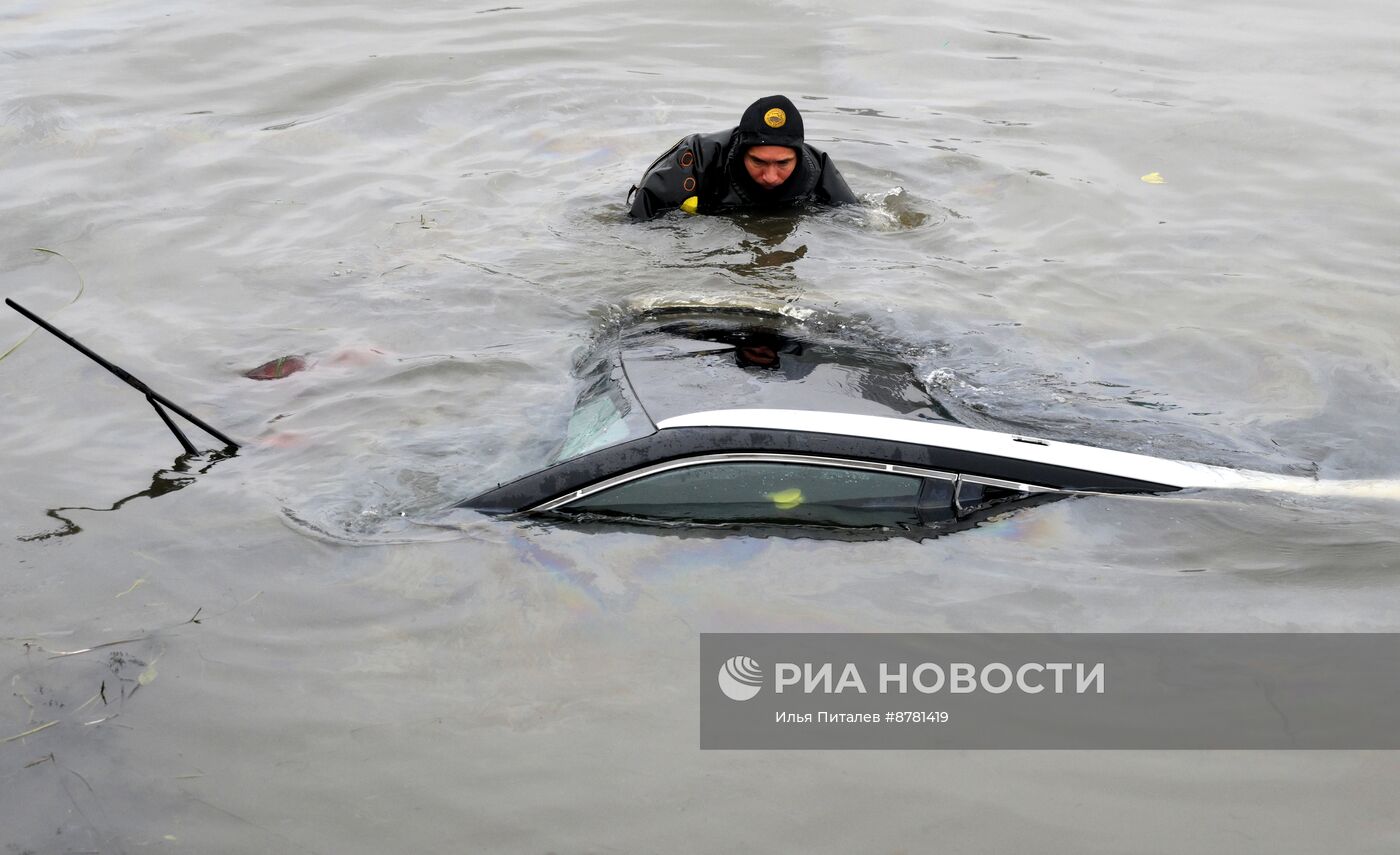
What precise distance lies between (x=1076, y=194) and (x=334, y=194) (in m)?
6.16

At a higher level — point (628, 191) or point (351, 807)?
point (628, 191)

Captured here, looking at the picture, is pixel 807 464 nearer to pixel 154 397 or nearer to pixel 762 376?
pixel 762 376

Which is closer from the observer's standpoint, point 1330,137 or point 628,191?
point 628,191

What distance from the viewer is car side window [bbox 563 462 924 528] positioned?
15.3 ft

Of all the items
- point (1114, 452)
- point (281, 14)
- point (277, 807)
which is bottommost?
point (277, 807)

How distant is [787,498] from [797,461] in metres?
0.23

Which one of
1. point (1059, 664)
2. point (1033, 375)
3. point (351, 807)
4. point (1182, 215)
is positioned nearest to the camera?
point (351, 807)

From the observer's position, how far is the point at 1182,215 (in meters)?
9.61

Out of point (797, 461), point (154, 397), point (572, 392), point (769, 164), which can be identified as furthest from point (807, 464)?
point (769, 164)

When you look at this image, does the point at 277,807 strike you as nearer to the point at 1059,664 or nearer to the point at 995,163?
the point at 1059,664

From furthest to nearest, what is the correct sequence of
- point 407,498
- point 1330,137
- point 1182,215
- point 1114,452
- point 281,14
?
point 281,14 → point 1330,137 → point 1182,215 → point 407,498 → point 1114,452

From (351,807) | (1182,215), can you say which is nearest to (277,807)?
(351,807)

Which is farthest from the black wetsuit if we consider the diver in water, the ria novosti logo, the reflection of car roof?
the ria novosti logo

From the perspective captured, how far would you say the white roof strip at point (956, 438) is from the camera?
4.64 meters
